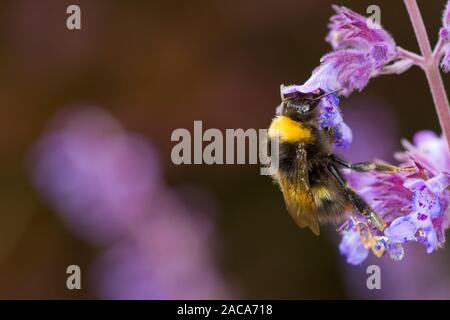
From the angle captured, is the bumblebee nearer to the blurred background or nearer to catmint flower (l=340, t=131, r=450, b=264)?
catmint flower (l=340, t=131, r=450, b=264)

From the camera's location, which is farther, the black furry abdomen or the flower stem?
the black furry abdomen

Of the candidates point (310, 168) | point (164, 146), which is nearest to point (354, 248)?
point (310, 168)

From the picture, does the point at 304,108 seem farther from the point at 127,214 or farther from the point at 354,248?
the point at 127,214

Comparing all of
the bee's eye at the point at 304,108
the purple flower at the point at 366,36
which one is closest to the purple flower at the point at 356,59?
the purple flower at the point at 366,36

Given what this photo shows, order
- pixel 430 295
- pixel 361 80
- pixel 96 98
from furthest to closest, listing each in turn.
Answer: pixel 96 98 < pixel 430 295 < pixel 361 80

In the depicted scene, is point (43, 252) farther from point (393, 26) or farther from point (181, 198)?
point (393, 26)

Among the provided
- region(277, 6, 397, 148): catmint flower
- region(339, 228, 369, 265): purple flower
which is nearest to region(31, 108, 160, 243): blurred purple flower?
region(339, 228, 369, 265): purple flower
